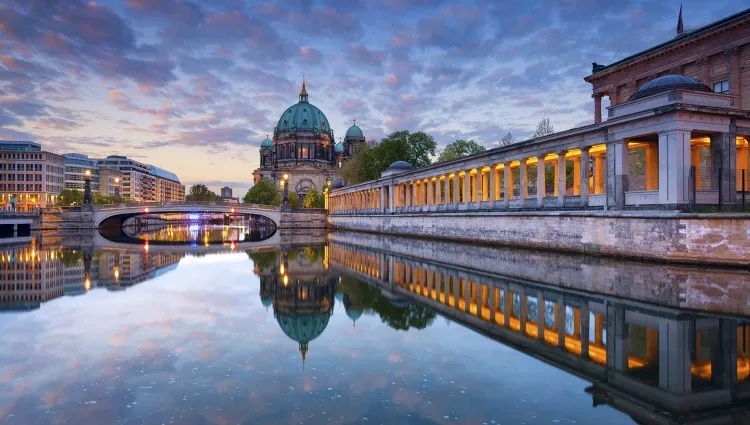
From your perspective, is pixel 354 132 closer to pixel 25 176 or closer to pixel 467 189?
pixel 25 176

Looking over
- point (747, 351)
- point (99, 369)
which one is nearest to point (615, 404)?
point (747, 351)

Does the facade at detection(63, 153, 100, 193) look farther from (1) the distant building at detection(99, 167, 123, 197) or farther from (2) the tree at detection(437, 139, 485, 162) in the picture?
(2) the tree at detection(437, 139, 485, 162)

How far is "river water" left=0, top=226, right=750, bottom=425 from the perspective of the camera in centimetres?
743

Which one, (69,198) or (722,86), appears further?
(69,198)

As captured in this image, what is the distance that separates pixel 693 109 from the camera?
25438 mm

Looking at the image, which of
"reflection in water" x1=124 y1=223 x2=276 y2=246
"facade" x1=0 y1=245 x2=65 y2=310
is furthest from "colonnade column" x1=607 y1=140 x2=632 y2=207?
"reflection in water" x1=124 y1=223 x2=276 y2=246

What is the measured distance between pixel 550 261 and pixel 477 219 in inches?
652

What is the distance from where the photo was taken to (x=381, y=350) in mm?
10750

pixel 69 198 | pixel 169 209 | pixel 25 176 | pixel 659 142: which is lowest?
pixel 169 209

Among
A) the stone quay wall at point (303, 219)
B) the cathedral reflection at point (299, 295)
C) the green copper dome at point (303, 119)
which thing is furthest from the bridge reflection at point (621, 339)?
the green copper dome at point (303, 119)

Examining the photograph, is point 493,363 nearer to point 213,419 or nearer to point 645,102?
point 213,419

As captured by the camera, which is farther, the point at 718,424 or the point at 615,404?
the point at 615,404

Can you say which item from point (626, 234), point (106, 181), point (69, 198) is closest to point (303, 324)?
point (626, 234)

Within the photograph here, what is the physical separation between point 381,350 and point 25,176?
155 m
